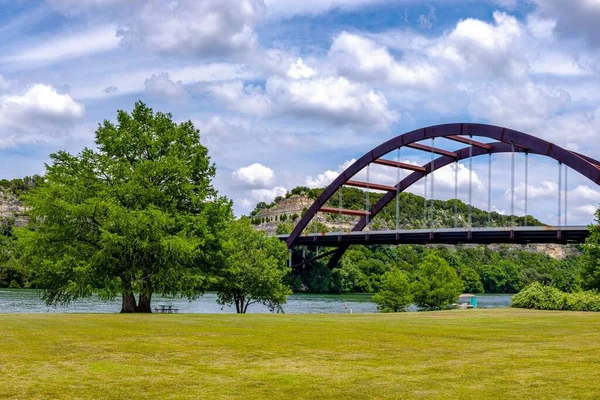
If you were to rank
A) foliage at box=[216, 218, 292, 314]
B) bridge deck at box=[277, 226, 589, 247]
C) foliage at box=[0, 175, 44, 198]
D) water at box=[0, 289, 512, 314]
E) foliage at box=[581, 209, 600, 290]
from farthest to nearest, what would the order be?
1. foliage at box=[0, 175, 44, 198]
2. bridge deck at box=[277, 226, 589, 247]
3. water at box=[0, 289, 512, 314]
4. foliage at box=[216, 218, 292, 314]
5. foliage at box=[581, 209, 600, 290]

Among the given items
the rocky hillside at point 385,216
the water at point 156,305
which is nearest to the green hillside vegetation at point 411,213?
the rocky hillside at point 385,216

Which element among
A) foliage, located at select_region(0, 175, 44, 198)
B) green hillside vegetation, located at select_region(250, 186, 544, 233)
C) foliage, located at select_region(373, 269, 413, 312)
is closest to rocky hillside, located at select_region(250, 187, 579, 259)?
green hillside vegetation, located at select_region(250, 186, 544, 233)

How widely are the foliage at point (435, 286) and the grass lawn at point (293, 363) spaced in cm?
4024

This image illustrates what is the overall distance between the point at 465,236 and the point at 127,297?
45.1m

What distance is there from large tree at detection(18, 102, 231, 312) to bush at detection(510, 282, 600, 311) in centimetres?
1394

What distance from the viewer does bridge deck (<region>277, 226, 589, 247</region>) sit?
6225cm

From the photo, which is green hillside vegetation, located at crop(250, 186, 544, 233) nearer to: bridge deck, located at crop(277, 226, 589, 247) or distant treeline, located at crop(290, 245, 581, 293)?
distant treeline, located at crop(290, 245, 581, 293)

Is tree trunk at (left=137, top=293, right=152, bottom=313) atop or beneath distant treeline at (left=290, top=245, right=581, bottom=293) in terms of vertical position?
beneath

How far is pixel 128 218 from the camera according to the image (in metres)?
29.1

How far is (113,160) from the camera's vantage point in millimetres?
32250

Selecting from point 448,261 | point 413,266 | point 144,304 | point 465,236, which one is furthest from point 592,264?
point 448,261

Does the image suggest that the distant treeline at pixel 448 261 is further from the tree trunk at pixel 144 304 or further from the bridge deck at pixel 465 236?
the tree trunk at pixel 144 304

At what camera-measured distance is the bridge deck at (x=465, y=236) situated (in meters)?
62.2

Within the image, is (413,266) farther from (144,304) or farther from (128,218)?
(128,218)
